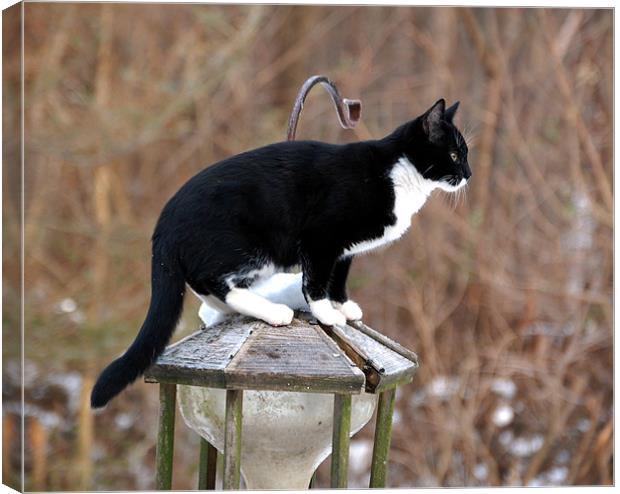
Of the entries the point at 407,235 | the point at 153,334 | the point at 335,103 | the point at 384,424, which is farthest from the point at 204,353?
the point at 407,235

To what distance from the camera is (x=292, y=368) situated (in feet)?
3.26

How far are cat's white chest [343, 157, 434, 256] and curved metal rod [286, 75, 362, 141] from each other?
4.1 inches

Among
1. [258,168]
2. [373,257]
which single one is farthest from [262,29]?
[258,168]

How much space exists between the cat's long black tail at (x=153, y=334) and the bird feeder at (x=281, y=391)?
19 millimetres

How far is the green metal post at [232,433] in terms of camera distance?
101cm

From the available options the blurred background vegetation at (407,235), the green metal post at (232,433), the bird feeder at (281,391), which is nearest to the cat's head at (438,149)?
the bird feeder at (281,391)

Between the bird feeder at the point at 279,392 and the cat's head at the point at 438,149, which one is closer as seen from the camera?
the bird feeder at the point at 279,392

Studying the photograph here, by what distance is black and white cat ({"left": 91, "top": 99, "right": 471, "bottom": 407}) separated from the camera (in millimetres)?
1098

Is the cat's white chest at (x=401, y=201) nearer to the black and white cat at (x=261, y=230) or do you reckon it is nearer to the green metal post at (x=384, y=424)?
the black and white cat at (x=261, y=230)

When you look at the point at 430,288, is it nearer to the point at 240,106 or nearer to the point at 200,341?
the point at 240,106

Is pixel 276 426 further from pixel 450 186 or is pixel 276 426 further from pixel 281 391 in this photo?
pixel 450 186

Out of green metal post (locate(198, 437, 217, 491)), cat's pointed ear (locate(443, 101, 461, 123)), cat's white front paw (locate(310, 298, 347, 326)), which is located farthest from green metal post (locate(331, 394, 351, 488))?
cat's pointed ear (locate(443, 101, 461, 123))

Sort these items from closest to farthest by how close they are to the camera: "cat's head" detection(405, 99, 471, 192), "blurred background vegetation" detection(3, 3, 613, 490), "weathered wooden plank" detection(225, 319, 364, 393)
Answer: "weathered wooden plank" detection(225, 319, 364, 393) → "cat's head" detection(405, 99, 471, 192) → "blurred background vegetation" detection(3, 3, 613, 490)

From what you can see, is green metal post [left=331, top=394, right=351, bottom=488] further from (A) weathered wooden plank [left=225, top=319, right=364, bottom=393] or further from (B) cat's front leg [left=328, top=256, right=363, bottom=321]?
(B) cat's front leg [left=328, top=256, right=363, bottom=321]
